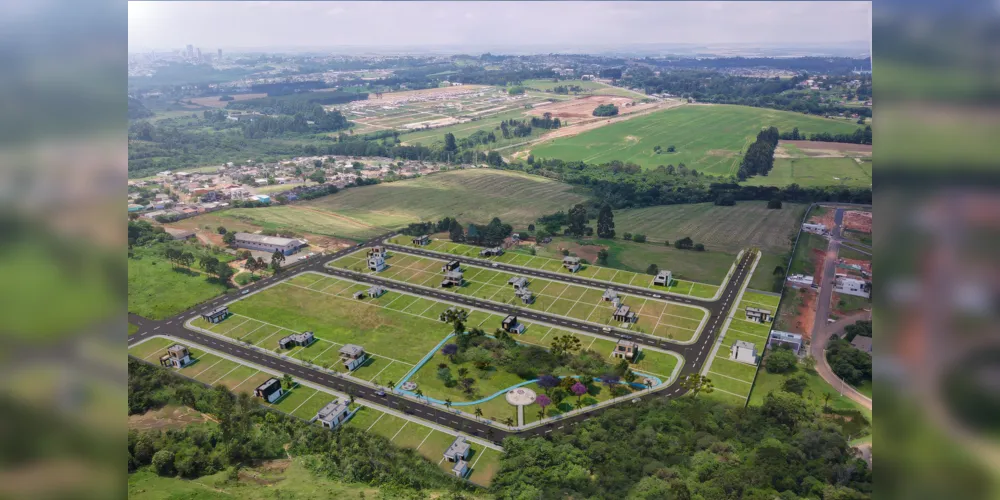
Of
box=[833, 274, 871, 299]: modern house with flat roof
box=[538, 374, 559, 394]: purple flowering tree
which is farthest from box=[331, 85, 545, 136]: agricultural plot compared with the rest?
box=[538, 374, 559, 394]: purple flowering tree

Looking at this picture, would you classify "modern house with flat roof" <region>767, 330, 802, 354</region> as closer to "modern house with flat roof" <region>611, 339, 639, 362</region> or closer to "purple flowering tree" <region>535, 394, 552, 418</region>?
"modern house with flat roof" <region>611, 339, 639, 362</region>

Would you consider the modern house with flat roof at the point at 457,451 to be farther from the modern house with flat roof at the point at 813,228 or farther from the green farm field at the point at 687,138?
the green farm field at the point at 687,138

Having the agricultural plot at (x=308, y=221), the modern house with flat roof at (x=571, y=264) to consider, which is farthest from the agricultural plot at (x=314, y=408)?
the agricultural plot at (x=308, y=221)

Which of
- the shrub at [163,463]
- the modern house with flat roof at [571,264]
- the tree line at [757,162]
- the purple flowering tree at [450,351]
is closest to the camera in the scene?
the shrub at [163,463]

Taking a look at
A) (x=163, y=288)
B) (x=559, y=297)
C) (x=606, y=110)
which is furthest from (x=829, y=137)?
(x=163, y=288)

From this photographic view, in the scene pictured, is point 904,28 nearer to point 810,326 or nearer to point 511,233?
point 810,326

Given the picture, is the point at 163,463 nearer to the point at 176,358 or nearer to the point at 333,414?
the point at 333,414

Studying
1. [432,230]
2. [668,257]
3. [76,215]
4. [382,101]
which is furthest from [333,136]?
[76,215]
